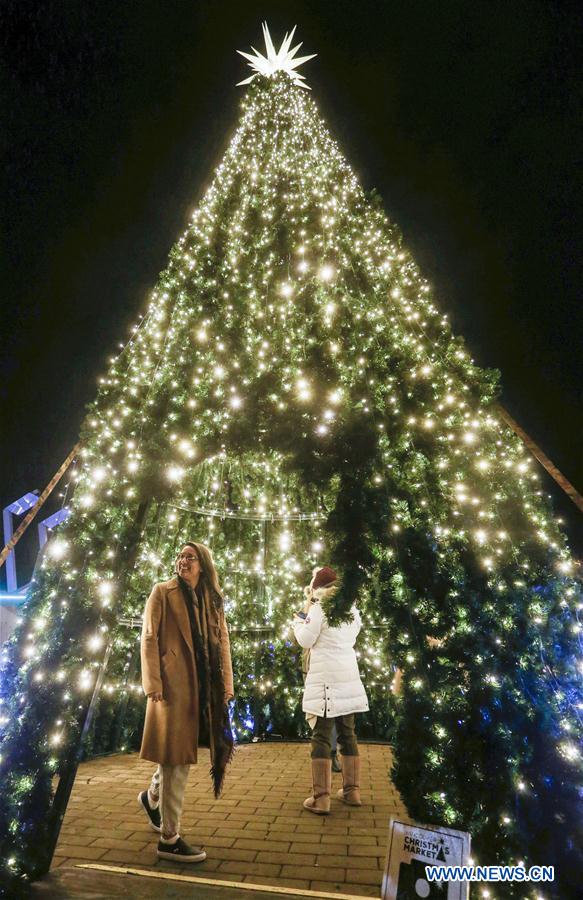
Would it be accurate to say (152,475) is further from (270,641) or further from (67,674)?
(270,641)

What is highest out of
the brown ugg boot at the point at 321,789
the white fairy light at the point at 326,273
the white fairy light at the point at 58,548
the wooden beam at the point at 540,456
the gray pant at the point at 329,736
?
the white fairy light at the point at 326,273

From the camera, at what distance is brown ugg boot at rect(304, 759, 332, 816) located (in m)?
3.41

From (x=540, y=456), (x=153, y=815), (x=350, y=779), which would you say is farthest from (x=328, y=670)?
(x=540, y=456)

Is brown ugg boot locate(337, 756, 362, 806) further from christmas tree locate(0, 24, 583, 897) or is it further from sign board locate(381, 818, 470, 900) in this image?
sign board locate(381, 818, 470, 900)

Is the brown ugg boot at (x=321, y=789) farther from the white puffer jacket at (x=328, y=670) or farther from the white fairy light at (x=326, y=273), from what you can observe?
the white fairy light at (x=326, y=273)

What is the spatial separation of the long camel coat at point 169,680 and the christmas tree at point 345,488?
1.01ft

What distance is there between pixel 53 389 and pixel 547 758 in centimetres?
1804

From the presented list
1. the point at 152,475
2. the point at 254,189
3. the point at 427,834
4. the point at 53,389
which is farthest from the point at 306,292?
the point at 53,389

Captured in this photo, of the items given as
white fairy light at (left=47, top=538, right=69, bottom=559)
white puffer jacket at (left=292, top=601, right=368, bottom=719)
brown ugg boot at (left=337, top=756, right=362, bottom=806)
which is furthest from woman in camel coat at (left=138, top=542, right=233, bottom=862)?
brown ugg boot at (left=337, top=756, right=362, bottom=806)

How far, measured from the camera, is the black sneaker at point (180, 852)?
2633 millimetres

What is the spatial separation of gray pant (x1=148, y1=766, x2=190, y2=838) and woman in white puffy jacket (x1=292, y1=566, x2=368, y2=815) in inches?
44.2

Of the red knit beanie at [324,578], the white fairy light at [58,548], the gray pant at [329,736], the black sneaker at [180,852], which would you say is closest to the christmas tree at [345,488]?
the white fairy light at [58,548]

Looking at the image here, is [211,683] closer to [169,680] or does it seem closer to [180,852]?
[169,680]

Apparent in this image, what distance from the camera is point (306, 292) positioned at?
3.77 meters
